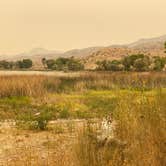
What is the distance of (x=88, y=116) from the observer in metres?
17.5

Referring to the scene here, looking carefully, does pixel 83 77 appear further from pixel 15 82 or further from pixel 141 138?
pixel 141 138

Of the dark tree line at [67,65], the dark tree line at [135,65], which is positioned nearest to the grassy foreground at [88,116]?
the dark tree line at [135,65]

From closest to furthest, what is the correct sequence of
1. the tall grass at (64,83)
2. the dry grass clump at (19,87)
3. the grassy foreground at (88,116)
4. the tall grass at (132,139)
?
the tall grass at (132,139)
the grassy foreground at (88,116)
the dry grass clump at (19,87)
the tall grass at (64,83)

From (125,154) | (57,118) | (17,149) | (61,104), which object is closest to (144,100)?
(125,154)

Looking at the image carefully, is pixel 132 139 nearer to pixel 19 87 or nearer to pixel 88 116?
pixel 88 116

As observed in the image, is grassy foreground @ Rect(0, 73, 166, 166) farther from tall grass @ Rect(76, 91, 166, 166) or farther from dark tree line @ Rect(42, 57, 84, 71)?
dark tree line @ Rect(42, 57, 84, 71)

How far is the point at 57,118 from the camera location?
58.5ft

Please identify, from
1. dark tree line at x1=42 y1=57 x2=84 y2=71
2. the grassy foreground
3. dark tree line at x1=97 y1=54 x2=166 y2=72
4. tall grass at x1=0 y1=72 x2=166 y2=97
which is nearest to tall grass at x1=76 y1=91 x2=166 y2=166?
the grassy foreground

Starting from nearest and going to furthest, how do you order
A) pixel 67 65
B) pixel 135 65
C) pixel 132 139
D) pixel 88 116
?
1. pixel 132 139
2. pixel 88 116
3. pixel 135 65
4. pixel 67 65

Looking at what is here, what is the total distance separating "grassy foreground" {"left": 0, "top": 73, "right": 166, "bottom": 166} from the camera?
19.9 feet

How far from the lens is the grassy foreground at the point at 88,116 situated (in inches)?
238

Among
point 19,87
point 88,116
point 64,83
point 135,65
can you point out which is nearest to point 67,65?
point 135,65

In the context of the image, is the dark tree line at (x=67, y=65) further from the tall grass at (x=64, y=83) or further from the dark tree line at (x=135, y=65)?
the tall grass at (x=64, y=83)

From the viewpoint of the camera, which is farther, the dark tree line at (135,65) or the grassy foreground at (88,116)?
the dark tree line at (135,65)
